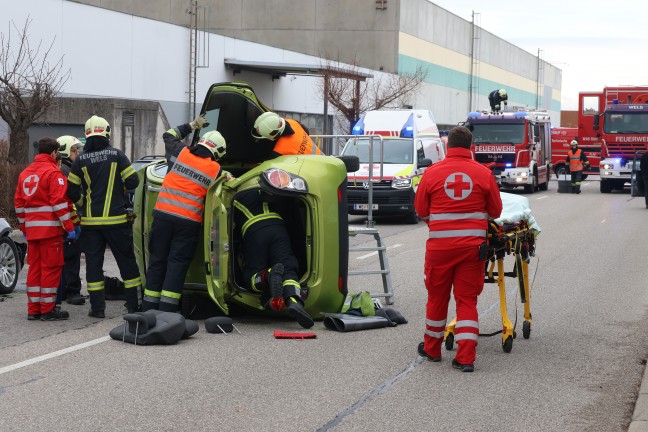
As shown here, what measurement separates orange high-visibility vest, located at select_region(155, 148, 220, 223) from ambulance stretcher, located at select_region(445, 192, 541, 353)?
2604 millimetres

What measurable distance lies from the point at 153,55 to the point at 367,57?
28.0m

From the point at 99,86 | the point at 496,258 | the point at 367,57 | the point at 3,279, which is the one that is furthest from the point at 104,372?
the point at 367,57

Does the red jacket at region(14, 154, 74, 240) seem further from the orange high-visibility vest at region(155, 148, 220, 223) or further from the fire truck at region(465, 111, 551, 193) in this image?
the fire truck at region(465, 111, 551, 193)

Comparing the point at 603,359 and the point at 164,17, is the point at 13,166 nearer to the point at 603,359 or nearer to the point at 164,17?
the point at 603,359

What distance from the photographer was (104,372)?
8.27 metres

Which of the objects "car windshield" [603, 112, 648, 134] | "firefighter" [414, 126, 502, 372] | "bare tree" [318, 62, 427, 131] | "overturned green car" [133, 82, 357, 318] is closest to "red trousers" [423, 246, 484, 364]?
"firefighter" [414, 126, 502, 372]

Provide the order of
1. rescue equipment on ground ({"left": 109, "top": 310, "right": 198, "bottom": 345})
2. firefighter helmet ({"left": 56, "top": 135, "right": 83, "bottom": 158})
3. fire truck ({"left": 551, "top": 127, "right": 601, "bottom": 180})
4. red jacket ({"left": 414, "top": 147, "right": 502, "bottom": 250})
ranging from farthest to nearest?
fire truck ({"left": 551, "top": 127, "right": 601, "bottom": 180}) → firefighter helmet ({"left": 56, "top": 135, "right": 83, "bottom": 158}) → rescue equipment on ground ({"left": 109, "top": 310, "right": 198, "bottom": 345}) → red jacket ({"left": 414, "top": 147, "right": 502, "bottom": 250})

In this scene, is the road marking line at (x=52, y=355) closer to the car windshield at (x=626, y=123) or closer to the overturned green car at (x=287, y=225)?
the overturned green car at (x=287, y=225)

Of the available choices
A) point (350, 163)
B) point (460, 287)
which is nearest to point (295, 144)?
point (350, 163)

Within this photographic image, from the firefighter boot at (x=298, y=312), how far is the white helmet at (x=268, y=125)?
1886mm

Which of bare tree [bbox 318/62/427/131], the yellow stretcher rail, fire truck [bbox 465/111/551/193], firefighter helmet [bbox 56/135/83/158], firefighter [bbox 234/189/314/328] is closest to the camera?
the yellow stretcher rail

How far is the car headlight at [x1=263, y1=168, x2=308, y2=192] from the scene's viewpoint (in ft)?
33.4

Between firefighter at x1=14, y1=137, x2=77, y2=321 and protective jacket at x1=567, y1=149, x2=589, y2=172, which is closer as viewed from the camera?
firefighter at x1=14, y1=137, x2=77, y2=321

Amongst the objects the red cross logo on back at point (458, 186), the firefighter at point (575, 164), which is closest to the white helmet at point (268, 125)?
the red cross logo on back at point (458, 186)
